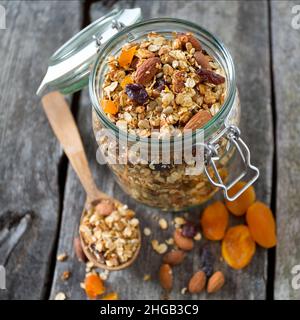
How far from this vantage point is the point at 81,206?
1.15 metres

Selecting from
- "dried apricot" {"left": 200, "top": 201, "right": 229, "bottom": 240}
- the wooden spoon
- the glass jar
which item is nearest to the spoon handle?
the wooden spoon

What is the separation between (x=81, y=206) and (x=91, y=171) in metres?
0.08

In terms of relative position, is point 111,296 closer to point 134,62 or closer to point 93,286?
point 93,286

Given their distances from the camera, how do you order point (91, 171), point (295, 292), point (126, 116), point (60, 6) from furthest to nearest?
point (60, 6)
point (91, 171)
point (295, 292)
point (126, 116)

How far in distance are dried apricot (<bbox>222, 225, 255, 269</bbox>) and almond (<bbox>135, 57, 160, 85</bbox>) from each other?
382 mm

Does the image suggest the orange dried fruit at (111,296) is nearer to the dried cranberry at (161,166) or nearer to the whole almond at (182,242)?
the whole almond at (182,242)

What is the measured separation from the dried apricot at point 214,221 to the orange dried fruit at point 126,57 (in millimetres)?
356

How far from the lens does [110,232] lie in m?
1.07

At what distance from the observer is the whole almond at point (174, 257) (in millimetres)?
1087

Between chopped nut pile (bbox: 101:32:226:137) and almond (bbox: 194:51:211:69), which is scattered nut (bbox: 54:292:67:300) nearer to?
chopped nut pile (bbox: 101:32:226:137)

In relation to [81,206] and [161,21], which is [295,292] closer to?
[81,206]

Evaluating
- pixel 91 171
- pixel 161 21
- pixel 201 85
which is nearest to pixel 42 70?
pixel 91 171

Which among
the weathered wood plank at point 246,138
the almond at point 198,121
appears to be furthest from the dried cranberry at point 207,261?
the almond at point 198,121

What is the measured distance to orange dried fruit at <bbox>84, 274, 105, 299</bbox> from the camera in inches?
42.2
